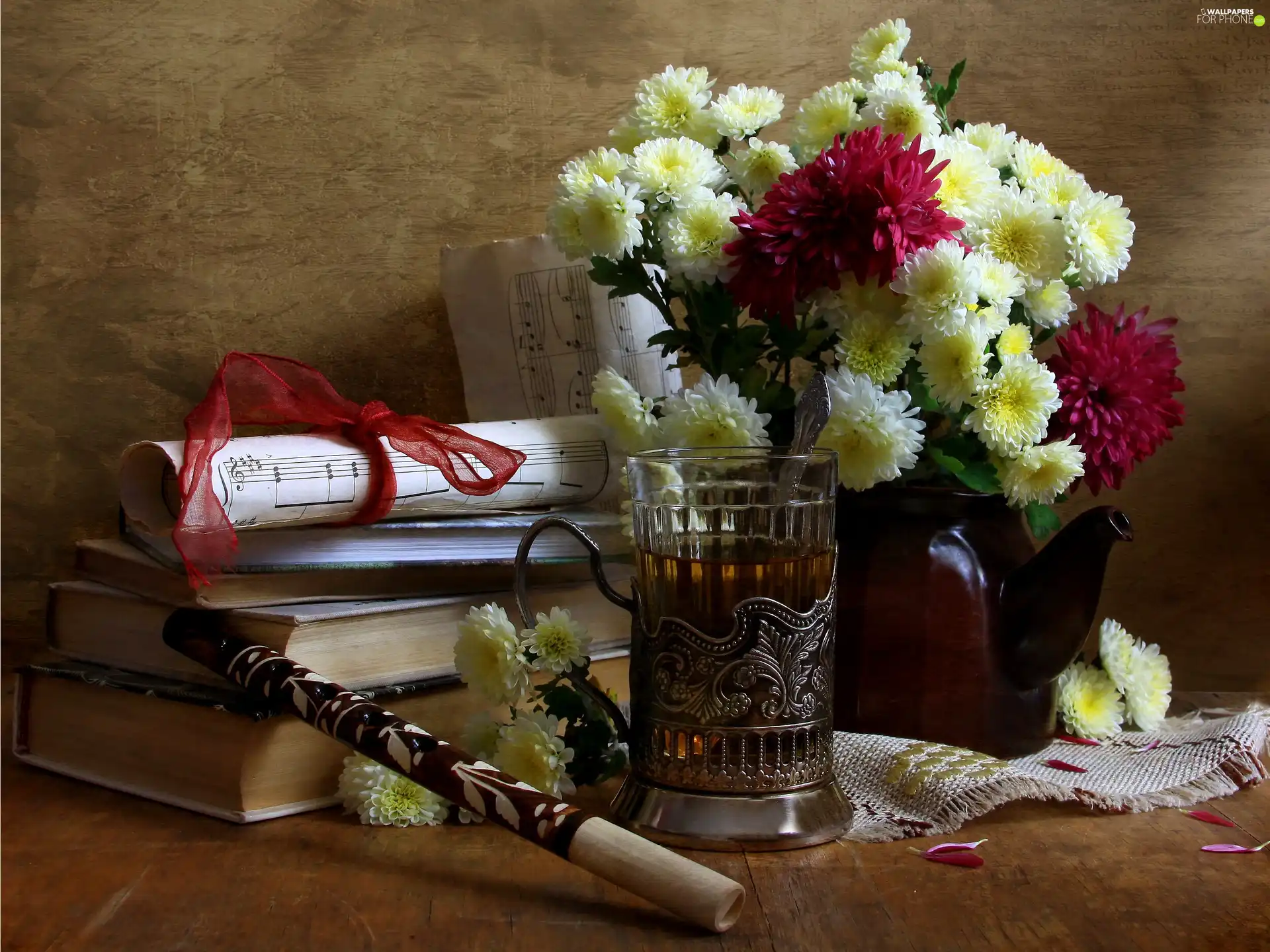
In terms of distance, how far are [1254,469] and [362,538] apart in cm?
94

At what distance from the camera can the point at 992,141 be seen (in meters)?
0.97

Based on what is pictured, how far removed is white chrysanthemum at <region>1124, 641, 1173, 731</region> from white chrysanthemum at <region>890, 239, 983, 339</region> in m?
→ 0.40

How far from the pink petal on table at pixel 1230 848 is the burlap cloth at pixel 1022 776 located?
77 mm

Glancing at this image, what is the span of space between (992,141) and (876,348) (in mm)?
232

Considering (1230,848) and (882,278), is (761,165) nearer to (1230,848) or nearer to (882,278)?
(882,278)

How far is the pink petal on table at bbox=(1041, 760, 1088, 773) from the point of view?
0.90 m

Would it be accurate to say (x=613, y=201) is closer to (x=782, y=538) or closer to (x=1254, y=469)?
(x=782, y=538)

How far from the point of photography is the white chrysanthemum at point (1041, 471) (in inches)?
34.2

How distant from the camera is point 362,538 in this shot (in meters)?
0.91

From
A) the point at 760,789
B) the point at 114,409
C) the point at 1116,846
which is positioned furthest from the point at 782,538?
the point at 114,409

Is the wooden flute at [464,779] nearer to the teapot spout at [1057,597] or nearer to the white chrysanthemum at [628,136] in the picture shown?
the teapot spout at [1057,597]

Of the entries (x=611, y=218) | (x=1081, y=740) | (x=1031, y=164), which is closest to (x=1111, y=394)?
(x=1031, y=164)

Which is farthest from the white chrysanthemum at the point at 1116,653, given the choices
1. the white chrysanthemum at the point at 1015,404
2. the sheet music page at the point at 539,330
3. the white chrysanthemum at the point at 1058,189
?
the sheet music page at the point at 539,330

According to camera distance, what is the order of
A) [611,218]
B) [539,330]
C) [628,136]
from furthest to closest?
Result: [539,330] < [628,136] < [611,218]
